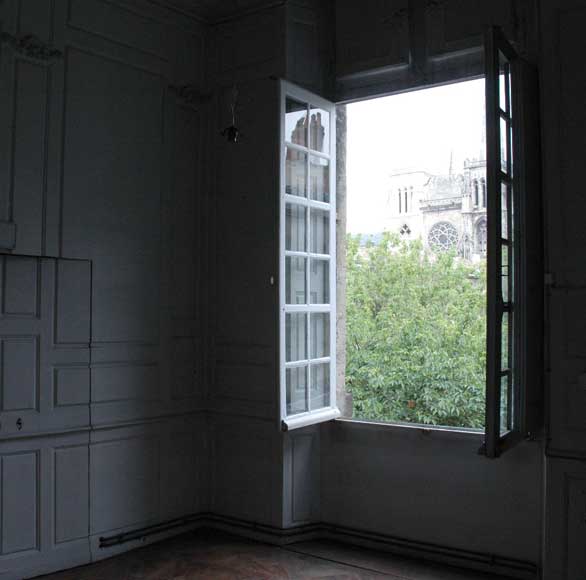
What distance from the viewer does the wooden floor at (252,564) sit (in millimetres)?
3416

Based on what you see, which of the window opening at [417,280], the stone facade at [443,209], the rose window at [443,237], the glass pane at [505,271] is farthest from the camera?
the rose window at [443,237]

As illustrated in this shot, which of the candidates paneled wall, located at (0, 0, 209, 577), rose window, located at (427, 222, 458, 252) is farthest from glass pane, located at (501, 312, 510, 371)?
rose window, located at (427, 222, 458, 252)

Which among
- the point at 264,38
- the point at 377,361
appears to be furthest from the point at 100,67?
the point at 377,361

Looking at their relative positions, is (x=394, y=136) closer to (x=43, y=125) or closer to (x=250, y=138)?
(x=250, y=138)

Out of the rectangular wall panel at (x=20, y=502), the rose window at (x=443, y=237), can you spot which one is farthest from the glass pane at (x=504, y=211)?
the rose window at (x=443, y=237)

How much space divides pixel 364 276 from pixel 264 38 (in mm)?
4820

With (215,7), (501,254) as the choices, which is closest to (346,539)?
(501,254)

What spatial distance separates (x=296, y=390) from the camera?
3.87m

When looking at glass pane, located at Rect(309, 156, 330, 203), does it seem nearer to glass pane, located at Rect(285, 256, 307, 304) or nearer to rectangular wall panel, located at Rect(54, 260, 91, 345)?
glass pane, located at Rect(285, 256, 307, 304)

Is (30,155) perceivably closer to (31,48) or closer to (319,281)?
(31,48)

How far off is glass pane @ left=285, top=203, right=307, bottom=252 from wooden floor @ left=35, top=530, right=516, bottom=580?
6.08 ft

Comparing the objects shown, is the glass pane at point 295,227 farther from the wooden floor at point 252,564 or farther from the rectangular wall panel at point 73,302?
the wooden floor at point 252,564

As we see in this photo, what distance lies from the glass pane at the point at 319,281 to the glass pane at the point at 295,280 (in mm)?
66

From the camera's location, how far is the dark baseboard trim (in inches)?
137
